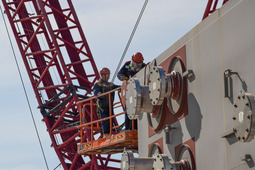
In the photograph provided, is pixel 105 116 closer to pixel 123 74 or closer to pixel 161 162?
pixel 123 74

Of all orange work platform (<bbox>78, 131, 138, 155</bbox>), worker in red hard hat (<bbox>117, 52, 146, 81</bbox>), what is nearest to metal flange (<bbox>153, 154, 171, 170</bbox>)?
orange work platform (<bbox>78, 131, 138, 155</bbox>)

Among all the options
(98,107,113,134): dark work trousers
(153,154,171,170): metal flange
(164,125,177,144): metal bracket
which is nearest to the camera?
(153,154,171,170): metal flange

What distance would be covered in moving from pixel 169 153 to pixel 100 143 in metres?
6.26

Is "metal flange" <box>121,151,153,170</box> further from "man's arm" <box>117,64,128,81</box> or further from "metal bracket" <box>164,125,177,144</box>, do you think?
"man's arm" <box>117,64,128,81</box>

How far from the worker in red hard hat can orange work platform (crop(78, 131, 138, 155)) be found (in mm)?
1725

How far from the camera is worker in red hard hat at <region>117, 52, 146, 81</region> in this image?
20047 millimetres

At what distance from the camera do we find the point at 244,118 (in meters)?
11.0

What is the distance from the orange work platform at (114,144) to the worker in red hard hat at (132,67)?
172 centimetres

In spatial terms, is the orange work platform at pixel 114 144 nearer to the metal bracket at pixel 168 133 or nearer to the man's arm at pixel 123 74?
the man's arm at pixel 123 74

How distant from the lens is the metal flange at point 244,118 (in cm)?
1077

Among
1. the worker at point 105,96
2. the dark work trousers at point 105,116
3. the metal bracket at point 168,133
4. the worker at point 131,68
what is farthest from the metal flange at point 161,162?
the dark work trousers at point 105,116

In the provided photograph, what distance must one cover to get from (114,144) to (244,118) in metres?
9.49

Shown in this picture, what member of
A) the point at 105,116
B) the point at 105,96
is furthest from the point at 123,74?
the point at 105,116

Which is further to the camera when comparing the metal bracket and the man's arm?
the man's arm
